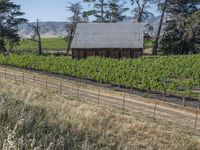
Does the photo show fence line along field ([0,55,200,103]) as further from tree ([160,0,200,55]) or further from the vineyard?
tree ([160,0,200,55])

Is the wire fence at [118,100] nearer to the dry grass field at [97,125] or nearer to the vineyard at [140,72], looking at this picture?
the dry grass field at [97,125]

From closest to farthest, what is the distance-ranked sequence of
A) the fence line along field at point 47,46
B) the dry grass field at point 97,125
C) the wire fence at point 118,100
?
the dry grass field at point 97,125 → the wire fence at point 118,100 → the fence line along field at point 47,46

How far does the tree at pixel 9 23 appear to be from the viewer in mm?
78250

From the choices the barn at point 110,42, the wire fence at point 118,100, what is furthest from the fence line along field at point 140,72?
the barn at point 110,42

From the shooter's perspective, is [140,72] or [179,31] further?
[179,31]

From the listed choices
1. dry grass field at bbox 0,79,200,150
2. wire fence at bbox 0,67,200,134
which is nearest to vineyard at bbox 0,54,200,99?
wire fence at bbox 0,67,200,134

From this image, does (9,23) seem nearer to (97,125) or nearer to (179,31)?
(179,31)

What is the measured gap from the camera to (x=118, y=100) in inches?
1286

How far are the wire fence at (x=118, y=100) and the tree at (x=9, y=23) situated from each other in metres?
33.5

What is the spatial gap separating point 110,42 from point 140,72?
71.5 ft

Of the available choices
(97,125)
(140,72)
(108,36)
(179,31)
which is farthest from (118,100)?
(179,31)

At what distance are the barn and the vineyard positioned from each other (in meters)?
7.18

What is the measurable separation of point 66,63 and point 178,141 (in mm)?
31437

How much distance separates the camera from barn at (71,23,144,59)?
200ft
